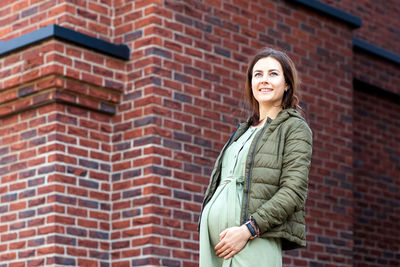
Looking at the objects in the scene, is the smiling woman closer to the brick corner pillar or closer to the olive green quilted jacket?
the olive green quilted jacket

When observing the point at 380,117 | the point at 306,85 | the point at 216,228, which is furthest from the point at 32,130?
the point at 380,117

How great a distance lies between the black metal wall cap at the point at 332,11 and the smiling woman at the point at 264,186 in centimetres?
402

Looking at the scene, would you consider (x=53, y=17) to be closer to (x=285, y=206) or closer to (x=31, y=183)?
(x=31, y=183)

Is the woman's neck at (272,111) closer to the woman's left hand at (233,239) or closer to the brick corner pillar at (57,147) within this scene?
the woman's left hand at (233,239)

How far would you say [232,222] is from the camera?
393cm

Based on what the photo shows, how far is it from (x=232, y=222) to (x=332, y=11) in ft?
15.9

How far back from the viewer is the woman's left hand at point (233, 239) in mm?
3848

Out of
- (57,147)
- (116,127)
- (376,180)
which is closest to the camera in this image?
(57,147)

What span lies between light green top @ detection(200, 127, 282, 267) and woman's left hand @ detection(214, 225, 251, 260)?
32 mm

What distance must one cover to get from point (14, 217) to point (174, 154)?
4.46 ft

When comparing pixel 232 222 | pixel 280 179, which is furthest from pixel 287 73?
pixel 232 222

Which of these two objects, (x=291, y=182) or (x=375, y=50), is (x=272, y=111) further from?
(x=375, y=50)

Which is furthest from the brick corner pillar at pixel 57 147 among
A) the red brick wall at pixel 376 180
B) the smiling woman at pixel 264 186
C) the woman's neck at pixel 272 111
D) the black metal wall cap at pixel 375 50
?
the red brick wall at pixel 376 180

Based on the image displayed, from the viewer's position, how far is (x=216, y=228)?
3.98 metres
